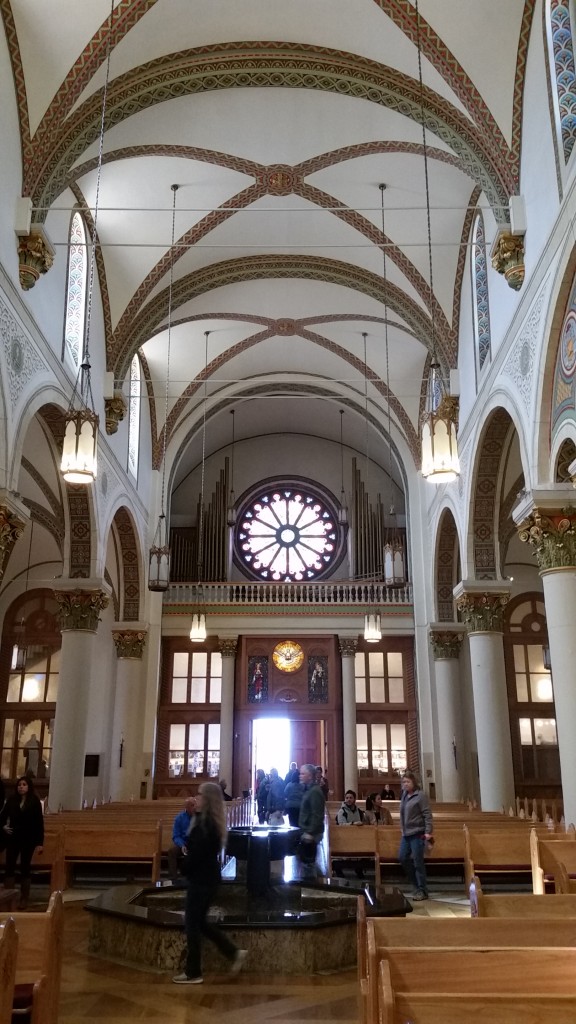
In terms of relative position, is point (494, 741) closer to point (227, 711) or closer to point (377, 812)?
point (377, 812)

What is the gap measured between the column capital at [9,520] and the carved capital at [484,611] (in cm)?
786

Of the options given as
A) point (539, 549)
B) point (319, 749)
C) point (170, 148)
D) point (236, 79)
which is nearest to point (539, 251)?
point (539, 549)

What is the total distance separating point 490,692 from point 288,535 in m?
12.5

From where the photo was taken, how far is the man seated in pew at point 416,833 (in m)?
8.90

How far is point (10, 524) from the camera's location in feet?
34.6

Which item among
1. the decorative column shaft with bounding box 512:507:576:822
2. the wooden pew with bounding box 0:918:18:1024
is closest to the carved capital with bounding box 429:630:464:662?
the decorative column shaft with bounding box 512:507:576:822

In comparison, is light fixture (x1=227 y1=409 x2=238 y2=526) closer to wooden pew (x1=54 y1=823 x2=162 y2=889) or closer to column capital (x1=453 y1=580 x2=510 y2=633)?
column capital (x1=453 y1=580 x2=510 y2=633)

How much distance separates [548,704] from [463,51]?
613 inches

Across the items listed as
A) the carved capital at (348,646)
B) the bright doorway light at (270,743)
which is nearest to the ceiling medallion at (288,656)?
the carved capital at (348,646)

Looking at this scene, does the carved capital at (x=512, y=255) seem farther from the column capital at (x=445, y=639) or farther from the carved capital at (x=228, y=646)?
the carved capital at (x=228, y=646)

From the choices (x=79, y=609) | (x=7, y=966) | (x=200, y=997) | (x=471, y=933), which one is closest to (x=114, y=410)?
(x=79, y=609)

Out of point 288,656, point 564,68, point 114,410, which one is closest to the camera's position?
point 564,68

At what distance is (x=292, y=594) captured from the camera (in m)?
22.8

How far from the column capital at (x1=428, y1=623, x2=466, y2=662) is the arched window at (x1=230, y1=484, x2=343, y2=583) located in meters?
6.09
